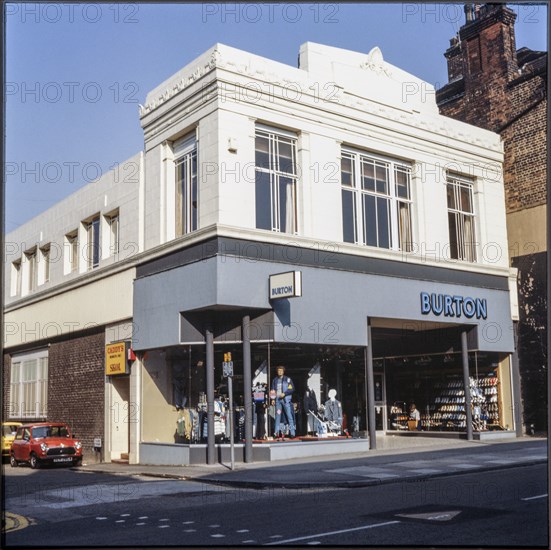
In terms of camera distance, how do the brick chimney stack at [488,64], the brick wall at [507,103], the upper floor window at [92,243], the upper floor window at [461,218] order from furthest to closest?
the brick chimney stack at [488,64]
the brick wall at [507,103]
the upper floor window at [92,243]
the upper floor window at [461,218]

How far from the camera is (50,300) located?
31422mm

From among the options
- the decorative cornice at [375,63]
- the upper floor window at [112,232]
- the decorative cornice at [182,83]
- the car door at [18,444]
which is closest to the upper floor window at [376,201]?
the decorative cornice at [375,63]

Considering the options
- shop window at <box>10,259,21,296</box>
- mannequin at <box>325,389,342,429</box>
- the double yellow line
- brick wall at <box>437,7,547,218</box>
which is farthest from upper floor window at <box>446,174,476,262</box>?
shop window at <box>10,259,21,296</box>

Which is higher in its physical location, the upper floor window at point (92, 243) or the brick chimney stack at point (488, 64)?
the brick chimney stack at point (488, 64)


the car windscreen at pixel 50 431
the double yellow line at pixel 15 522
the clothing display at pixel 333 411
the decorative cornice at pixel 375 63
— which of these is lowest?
the double yellow line at pixel 15 522

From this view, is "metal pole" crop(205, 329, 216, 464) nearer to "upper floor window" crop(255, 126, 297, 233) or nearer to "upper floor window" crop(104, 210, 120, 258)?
"upper floor window" crop(255, 126, 297, 233)

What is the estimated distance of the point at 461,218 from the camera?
1116 inches

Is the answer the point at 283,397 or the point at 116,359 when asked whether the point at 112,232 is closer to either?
the point at 116,359

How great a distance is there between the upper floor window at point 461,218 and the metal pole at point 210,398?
33.0 feet

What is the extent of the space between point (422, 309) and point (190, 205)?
843 centimetres

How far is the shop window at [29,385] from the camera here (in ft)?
104

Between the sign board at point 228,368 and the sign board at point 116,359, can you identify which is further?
the sign board at point 116,359

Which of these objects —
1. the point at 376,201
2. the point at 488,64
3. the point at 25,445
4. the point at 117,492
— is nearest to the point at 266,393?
the point at 117,492

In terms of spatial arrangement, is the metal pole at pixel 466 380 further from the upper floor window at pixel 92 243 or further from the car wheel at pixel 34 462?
the car wheel at pixel 34 462
